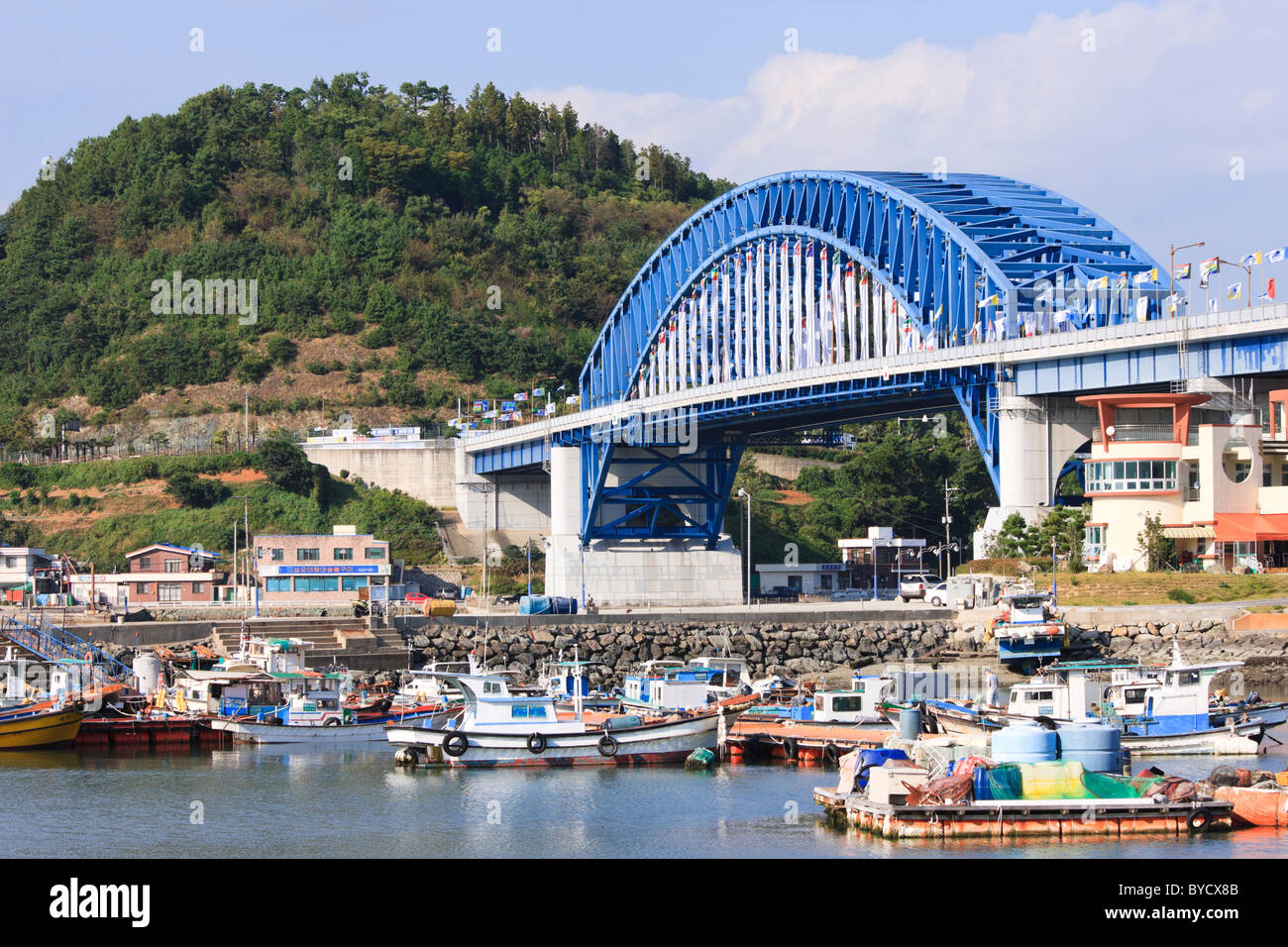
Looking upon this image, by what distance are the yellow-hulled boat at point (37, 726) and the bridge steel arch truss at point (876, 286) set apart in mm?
42081

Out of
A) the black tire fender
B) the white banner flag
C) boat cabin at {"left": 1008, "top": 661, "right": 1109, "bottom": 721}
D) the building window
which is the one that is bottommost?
the black tire fender

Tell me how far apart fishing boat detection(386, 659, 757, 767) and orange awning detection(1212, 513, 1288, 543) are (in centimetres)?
3193

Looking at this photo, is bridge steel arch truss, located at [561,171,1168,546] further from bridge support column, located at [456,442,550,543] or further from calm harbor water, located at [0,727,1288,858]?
calm harbor water, located at [0,727,1288,858]

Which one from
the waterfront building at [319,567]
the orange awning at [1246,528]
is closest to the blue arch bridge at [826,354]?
the orange awning at [1246,528]

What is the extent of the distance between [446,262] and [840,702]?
11466cm

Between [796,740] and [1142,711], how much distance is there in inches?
401

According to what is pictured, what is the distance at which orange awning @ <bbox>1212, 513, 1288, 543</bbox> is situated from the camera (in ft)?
247

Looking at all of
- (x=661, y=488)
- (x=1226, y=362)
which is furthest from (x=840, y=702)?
(x=661, y=488)

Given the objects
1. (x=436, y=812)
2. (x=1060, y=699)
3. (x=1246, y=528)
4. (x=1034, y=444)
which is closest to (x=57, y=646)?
(x=436, y=812)

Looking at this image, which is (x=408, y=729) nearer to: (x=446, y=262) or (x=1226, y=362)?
(x=1226, y=362)

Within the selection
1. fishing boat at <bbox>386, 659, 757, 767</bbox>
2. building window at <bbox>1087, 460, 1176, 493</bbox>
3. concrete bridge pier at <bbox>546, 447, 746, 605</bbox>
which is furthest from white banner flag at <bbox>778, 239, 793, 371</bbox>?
fishing boat at <bbox>386, 659, 757, 767</bbox>

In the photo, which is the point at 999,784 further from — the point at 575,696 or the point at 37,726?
the point at 37,726

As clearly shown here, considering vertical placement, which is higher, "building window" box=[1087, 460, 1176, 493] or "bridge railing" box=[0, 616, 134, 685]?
"building window" box=[1087, 460, 1176, 493]
